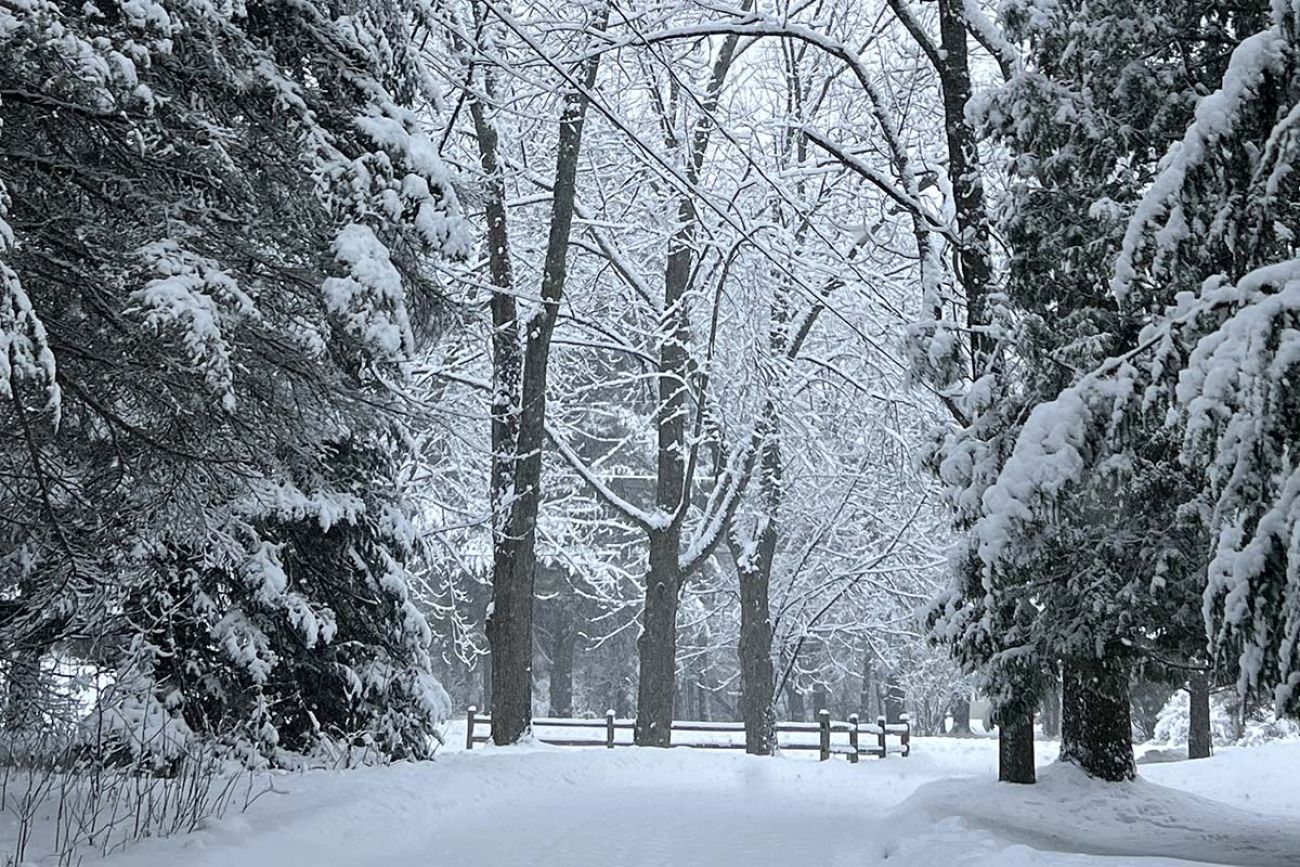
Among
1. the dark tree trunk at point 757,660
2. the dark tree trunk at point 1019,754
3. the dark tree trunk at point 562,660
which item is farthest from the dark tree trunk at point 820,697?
the dark tree trunk at point 1019,754

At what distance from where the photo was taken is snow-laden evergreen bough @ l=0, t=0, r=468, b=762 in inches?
216

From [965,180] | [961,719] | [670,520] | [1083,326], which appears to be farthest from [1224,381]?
[961,719]

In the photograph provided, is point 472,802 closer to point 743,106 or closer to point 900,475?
point 900,475

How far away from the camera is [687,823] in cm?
945

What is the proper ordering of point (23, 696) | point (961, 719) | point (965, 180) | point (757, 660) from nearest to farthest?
1. point (23, 696)
2. point (965, 180)
3. point (757, 660)
4. point (961, 719)

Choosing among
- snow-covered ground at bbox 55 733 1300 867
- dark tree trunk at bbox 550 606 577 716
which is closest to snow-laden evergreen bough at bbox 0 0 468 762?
snow-covered ground at bbox 55 733 1300 867

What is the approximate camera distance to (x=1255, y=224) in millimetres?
5539

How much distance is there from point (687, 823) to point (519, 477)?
5848mm

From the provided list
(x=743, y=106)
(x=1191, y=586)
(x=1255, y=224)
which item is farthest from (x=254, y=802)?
(x=743, y=106)

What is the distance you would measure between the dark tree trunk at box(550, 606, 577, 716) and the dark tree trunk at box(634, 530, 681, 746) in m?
Answer: 19.1

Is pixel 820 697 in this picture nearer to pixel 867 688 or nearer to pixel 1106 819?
pixel 867 688

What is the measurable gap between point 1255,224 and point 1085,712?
16.7 feet

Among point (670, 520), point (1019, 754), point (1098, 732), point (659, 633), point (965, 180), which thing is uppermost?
point (965, 180)

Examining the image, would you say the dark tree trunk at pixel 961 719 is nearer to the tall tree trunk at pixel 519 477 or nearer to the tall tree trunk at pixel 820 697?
the tall tree trunk at pixel 820 697
